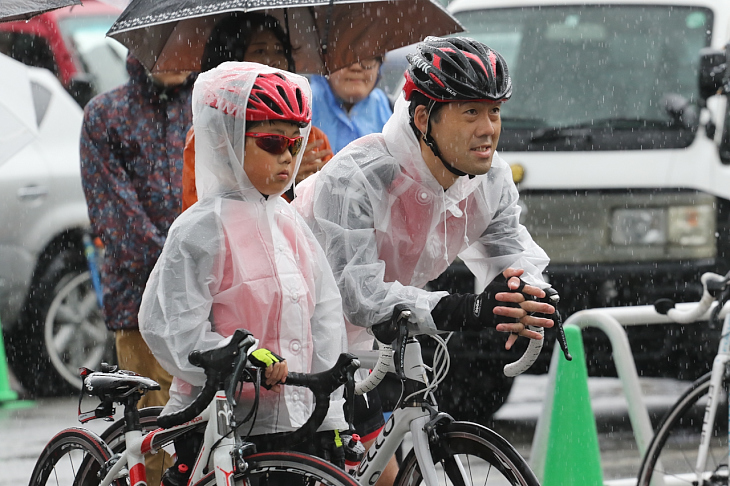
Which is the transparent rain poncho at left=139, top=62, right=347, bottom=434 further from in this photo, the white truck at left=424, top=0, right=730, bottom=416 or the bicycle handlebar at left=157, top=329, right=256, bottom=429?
the white truck at left=424, top=0, right=730, bottom=416

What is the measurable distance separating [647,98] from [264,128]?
4.71 m

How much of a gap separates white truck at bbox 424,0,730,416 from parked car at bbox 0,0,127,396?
2.77m

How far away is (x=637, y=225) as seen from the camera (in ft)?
25.2

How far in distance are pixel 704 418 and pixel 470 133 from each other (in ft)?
6.19

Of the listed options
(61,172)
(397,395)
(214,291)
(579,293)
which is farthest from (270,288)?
(61,172)

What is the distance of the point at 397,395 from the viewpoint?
4766 millimetres

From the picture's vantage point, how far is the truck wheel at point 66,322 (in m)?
8.90

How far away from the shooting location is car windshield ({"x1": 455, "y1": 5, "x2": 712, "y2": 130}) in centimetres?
792

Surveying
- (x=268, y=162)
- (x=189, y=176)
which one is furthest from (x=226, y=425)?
(x=189, y=176)

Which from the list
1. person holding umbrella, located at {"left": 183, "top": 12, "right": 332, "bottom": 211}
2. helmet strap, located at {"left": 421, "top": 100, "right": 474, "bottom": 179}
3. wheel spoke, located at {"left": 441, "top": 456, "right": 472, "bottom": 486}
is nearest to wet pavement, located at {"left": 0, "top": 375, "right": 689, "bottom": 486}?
person holding umbrella, located at {"left": 183, "top": 12, "right": 332, "bottom": 211}

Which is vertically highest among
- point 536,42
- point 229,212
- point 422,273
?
point 536,42

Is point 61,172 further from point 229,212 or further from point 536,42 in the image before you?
point 229,212

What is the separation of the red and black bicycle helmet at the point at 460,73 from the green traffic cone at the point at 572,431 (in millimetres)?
1906

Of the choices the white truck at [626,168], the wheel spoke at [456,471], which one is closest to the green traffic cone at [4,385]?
the white truck at [626,168]
